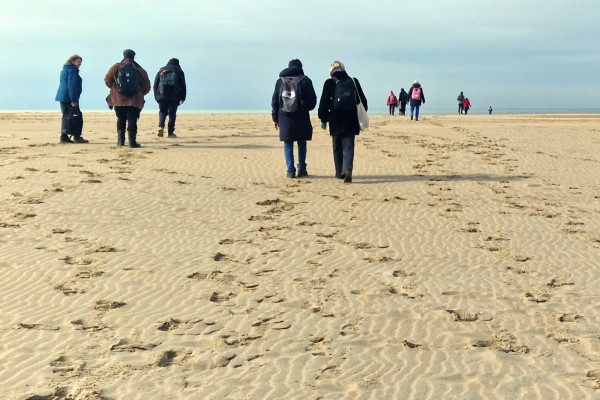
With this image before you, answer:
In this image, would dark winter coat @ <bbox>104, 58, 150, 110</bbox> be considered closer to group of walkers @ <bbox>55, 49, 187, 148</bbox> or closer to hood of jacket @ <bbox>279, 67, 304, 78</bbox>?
group of walkers @ <bbox>55, 49, 187, 148</bbox>

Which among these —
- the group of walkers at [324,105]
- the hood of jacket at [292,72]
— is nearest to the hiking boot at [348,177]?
the group of walkers at [324,105]

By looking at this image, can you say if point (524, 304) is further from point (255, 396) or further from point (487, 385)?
point (255, 396)

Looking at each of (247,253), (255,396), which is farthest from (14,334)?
(247,253)

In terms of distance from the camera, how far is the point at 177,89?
1722cm

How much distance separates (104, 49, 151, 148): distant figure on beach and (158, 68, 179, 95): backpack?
2476 mm

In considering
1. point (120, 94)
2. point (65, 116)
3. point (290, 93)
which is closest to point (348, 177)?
point (290, 93)

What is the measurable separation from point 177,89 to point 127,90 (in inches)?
124

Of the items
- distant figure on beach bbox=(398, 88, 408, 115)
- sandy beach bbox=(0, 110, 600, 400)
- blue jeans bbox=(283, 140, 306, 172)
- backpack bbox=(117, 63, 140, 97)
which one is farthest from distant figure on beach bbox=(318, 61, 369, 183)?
distant figure on beach bbox=(398, 88, 408, 115)

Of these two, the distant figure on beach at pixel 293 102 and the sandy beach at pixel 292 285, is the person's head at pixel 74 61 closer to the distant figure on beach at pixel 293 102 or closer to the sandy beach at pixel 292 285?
the sandy beach at pixel 292 285

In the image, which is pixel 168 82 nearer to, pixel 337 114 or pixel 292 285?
pixel 337 114

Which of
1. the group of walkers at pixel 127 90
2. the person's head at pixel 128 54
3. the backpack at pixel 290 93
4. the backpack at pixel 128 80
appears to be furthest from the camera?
the person's head at pixel 128 54

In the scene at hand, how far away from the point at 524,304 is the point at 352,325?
150 cm

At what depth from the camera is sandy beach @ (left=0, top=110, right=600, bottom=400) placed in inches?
166

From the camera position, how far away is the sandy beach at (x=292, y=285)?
13.9 feet
